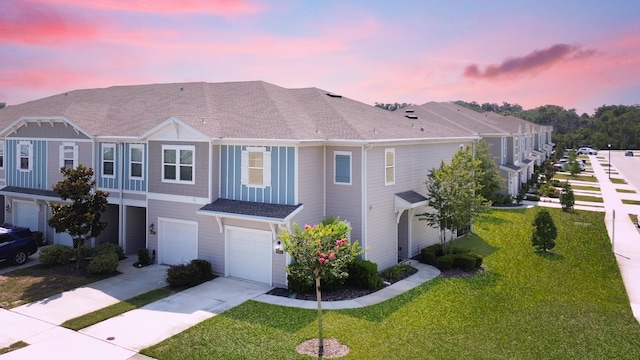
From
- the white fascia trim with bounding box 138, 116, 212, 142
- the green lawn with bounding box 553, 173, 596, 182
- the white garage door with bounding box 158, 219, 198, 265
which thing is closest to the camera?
the white fascia trim with bounding box 138, 116, 212, 142

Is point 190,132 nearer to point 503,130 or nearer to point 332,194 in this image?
point 332,194

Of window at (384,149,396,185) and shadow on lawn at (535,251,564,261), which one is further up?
window at (384,149,396,185)

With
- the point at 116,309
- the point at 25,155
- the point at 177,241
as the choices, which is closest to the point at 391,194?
the point at 177,241

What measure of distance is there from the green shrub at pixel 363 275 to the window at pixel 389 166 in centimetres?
401

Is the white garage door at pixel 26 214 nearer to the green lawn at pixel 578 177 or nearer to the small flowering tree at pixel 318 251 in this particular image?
→ the small flowering tree at pixel 318 251

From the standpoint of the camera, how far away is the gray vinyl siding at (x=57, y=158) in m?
22.3

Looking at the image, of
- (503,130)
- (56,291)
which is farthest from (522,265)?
(503,130)

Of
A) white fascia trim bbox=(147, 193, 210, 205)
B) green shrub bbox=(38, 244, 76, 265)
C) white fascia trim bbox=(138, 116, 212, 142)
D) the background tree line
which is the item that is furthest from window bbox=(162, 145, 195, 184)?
the background tree line

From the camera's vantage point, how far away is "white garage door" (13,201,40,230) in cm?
2423

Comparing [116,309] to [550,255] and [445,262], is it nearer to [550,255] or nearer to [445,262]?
[445,262]

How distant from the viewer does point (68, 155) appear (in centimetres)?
2289

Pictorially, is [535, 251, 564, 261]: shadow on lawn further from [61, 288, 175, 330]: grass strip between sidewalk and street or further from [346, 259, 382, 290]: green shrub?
[61, 288, 175, 330]: grass strip between sidewalk and street

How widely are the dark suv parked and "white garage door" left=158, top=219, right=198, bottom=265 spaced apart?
6029 mm

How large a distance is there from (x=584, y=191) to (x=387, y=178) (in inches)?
1447
